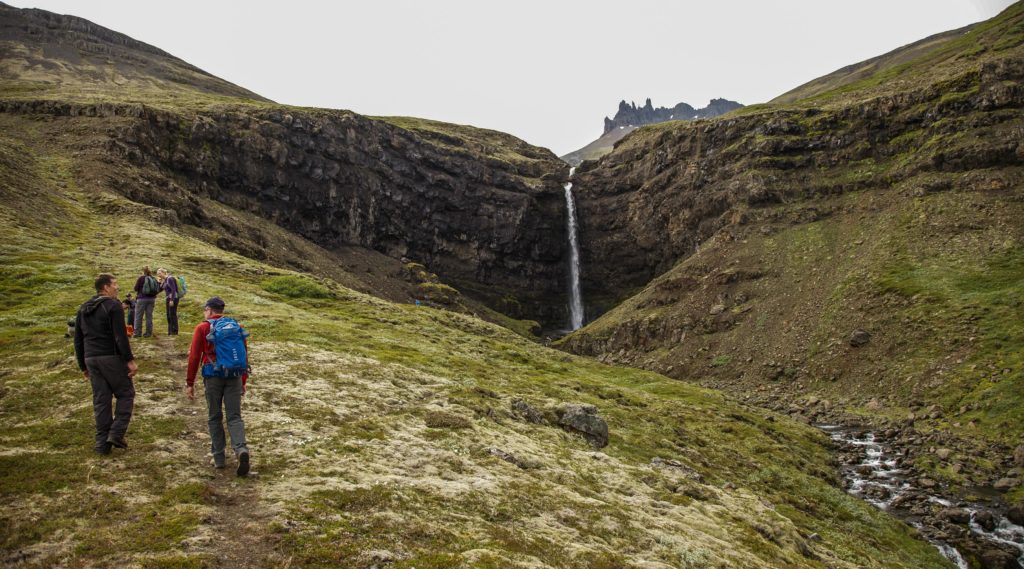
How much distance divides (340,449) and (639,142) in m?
122

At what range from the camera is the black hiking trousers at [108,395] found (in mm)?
11953

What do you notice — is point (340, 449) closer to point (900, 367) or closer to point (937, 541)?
point (937, 541)

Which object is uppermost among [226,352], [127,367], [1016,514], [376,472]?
[226,352]

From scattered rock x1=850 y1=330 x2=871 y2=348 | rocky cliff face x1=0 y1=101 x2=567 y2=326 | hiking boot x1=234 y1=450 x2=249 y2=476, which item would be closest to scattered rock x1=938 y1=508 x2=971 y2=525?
scattered rock x1=850 y1=330 x2=871 y2=348

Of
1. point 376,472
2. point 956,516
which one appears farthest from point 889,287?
point 376,472

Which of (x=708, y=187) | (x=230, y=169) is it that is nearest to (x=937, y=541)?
(x=708, y=187)

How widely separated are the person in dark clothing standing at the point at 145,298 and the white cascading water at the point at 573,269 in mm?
103991

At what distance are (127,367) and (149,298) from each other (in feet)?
49.5

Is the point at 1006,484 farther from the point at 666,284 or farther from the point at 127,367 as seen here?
the point at 666,284

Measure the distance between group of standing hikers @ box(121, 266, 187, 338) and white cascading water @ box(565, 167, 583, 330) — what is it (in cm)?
10290

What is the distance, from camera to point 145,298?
24.8 m

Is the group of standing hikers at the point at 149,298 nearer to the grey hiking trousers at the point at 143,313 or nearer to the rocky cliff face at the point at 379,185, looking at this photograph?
the grey hiking trousers at the point at 143,313

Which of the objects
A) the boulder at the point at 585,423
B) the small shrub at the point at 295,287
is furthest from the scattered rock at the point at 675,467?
the small shrub at the point at 295,287

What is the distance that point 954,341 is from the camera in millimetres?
45031
